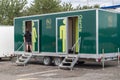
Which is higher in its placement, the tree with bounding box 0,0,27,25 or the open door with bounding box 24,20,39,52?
the tree with bounding box 0,0,27,25

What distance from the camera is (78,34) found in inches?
863

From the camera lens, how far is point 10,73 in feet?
67.2

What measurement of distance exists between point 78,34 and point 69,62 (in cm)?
175

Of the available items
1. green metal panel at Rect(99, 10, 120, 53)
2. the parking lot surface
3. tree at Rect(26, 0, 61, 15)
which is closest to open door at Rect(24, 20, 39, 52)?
the parking lot surface

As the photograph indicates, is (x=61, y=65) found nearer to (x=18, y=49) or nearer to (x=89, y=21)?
(x=89, y=21)

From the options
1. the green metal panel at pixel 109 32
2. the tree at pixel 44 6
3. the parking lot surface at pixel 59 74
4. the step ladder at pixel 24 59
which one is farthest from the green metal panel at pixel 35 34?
the tree at pixel 44 6

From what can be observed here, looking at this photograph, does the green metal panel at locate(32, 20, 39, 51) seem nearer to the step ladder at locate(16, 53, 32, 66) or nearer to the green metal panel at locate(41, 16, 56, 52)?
the green metal panel at locate(41, 16, 56, 52)

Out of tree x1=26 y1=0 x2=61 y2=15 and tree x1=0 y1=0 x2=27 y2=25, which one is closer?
tree x1=26 y1=0 x2=61 y2=15

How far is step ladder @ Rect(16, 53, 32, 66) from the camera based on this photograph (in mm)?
24719

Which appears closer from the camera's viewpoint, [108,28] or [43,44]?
[108,28]

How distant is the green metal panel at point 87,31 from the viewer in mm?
20797

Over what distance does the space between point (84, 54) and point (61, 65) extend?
1.54 meters

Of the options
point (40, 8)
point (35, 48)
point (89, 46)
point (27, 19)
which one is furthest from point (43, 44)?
point (40, 8)

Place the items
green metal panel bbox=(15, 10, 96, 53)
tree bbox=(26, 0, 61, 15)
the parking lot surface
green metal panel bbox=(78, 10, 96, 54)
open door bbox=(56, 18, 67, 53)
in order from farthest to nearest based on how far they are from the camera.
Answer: tree bbox=(26, 0, 61, 15) < open door bbox=(56, 18, 67, 53) < green metal panel bbox=(15, 10, 96, 53) < green metal panel bbox=(78, 10, 96, 54) < the parking lot surface
